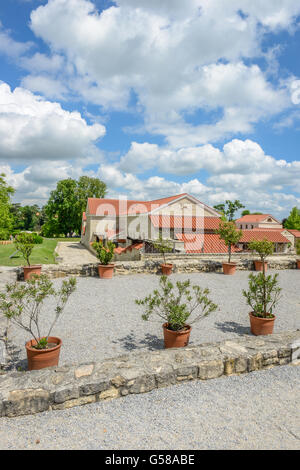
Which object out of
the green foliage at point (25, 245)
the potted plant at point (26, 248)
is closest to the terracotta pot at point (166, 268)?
the potted plant at point (26, 248)

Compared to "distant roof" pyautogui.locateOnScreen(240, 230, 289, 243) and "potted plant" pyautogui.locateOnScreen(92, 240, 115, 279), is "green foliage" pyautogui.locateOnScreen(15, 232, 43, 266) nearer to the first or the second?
"potted plant" pyautogui.locateOnScreen(92, 240, 115, 279)

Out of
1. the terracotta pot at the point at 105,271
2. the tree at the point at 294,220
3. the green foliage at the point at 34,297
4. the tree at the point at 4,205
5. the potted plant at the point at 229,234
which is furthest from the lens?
the tree at the point at 294,220

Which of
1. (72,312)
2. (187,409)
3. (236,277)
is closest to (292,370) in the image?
(187,409)

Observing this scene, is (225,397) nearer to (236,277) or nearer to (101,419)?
(101,419)

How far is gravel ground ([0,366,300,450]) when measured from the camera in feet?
10.3

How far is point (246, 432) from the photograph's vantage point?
10.9ft

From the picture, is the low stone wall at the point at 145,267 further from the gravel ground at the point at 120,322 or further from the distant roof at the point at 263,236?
the distant roof at the point at 263,236

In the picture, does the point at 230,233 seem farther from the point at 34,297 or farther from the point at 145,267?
the point at 34,297

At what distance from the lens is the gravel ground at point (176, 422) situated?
3125 mm

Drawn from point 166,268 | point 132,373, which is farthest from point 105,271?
point 132,373

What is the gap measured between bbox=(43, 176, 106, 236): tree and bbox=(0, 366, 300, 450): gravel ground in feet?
173

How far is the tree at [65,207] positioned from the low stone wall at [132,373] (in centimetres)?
5222

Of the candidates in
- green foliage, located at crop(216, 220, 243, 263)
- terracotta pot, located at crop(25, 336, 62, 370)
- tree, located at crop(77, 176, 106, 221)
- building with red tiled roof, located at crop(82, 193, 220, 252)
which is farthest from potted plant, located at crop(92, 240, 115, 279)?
tree, located at crop(77, 176, 106, 221)
